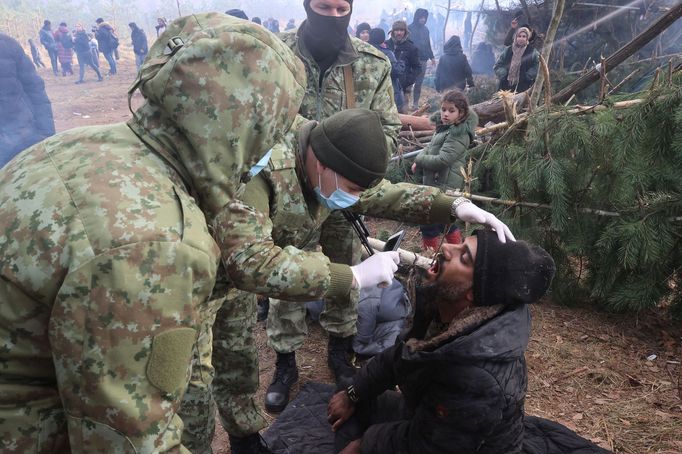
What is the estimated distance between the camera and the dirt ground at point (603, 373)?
2.72m

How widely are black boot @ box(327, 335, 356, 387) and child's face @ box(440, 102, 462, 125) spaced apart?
2.39m

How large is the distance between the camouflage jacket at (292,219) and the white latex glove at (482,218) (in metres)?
0.08

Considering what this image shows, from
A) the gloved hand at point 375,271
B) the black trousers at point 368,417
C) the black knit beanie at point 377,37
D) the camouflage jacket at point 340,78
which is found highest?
the camouflage jacket at point 340,78

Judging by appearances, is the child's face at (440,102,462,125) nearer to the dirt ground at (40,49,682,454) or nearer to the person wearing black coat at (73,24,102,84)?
the dirt ground at (40,49,682,454)

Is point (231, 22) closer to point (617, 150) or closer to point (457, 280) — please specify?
point (457, 280)

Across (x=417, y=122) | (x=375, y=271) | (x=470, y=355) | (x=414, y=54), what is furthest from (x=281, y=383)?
(x=414, y=54)

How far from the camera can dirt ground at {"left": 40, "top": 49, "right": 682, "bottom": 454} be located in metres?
2.72

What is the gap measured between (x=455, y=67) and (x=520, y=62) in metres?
2.61

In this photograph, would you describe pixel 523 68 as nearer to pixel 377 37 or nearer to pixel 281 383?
pixel 377 37

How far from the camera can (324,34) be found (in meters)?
2.92

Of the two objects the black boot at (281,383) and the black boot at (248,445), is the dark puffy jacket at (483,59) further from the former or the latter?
the black boot at (248,445)

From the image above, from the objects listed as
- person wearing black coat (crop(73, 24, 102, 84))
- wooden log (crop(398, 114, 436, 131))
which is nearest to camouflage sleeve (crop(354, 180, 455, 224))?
wooden log (crop(398, 114, 436, 131))

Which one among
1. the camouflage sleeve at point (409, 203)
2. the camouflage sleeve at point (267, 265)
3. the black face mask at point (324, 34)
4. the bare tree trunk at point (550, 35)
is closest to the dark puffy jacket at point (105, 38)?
the bare tree trunk at point (550, 35)

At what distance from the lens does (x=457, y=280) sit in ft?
6.88
